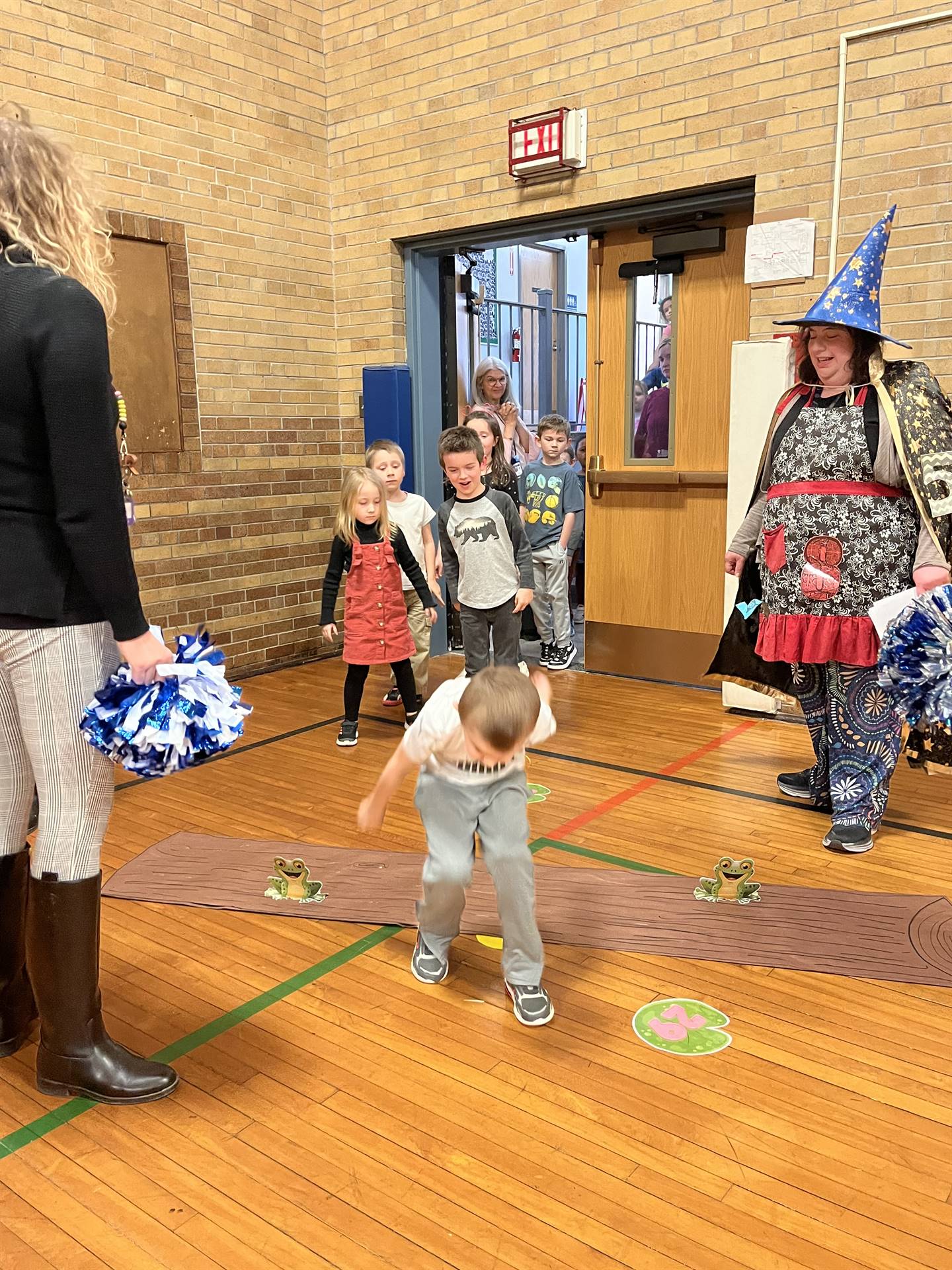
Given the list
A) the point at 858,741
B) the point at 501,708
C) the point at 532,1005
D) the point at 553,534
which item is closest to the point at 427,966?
the point at 532,1005

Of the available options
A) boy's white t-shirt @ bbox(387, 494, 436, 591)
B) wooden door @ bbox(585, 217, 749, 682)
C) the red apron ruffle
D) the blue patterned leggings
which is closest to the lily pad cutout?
the blue patterned leggings

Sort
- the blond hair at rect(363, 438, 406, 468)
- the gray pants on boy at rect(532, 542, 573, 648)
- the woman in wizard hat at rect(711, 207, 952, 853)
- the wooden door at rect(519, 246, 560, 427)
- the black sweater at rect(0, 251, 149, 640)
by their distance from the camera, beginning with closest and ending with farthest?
1. the black sweater at rect(0, 251, 149, 640)
2. the woman in wizard hat at rect(711, 207, 952, 853)
3. the blond hair at rect(363, 438, 406, 468)
4. the gray pants on boy at rect(532, 542, 573, 648)
5. the wooden door at rect(519, 246, 560, 427)

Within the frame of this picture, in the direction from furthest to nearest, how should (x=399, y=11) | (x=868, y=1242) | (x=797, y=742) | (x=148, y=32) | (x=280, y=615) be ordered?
(x=280, y=615) → (x=399, y=11) → (x=148, y=32) → (x=797, y=742) → (x=868, y=1242)

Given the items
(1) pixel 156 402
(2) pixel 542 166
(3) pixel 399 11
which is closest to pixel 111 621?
(1) pixel 156 402

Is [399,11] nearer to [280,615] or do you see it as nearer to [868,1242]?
[280,615]

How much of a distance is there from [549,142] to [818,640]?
299 centimetres

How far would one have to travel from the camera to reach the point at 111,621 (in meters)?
1.72

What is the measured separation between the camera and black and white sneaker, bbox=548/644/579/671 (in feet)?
18.5

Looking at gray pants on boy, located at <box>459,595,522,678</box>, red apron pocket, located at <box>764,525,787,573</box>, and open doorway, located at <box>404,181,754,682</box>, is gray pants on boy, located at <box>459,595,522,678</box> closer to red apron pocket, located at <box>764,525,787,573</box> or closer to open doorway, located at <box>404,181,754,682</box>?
red apron pocket, located at <box>764,525,787,573</box>

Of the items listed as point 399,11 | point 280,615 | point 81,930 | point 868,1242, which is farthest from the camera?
point 280,615

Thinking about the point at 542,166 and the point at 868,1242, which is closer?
the point at 868,1242

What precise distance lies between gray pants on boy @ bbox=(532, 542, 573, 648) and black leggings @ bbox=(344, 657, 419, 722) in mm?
1297

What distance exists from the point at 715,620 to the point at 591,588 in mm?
758

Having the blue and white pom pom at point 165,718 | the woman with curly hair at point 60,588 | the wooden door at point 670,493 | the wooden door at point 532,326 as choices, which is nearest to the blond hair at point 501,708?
the blue and white pom pom at point 165,718
